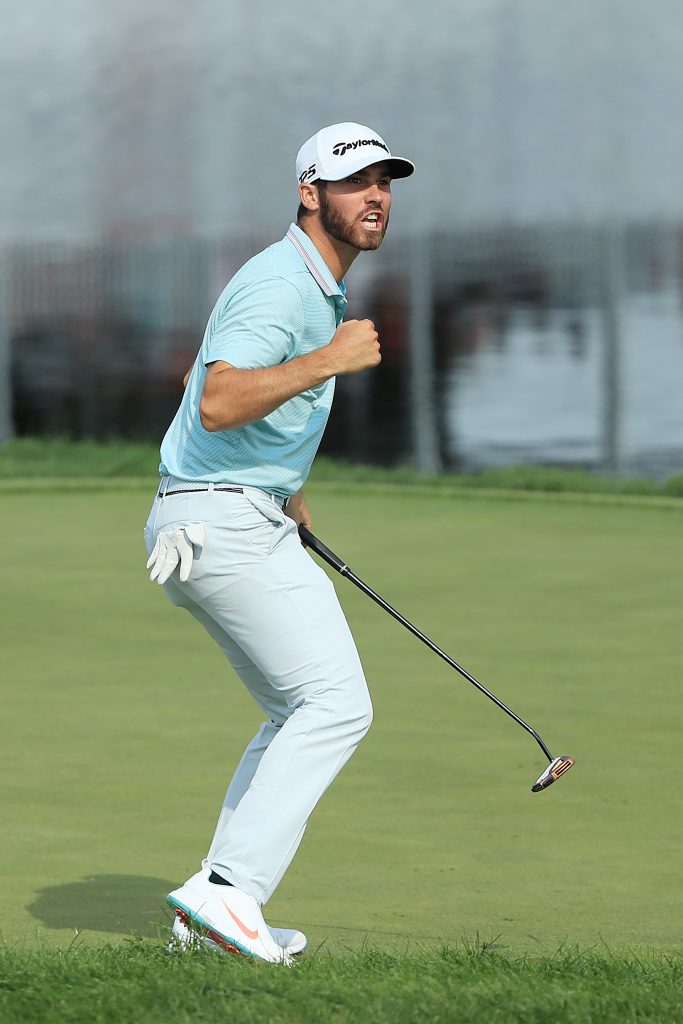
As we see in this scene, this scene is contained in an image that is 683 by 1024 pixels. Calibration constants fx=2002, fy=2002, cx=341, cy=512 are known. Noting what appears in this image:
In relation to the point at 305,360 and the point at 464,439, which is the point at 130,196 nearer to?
the point at 464,439

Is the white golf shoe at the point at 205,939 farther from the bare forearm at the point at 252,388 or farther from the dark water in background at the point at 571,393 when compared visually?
the dark water in background at the point at 571,393

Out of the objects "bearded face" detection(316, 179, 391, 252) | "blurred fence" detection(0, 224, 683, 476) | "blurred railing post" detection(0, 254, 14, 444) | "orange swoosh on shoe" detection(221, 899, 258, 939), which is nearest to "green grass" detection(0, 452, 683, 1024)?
"orange swoosh on shoe" detection(221, 899, 258, 939)

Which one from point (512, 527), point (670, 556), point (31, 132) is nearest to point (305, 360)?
point (670, 556)

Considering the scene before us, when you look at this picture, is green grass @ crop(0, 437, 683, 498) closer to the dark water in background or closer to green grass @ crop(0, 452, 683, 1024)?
the dark water in background

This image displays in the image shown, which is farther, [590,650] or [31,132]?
[31,132]

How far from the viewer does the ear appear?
392 cm

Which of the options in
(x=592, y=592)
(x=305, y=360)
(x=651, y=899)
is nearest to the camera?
(x=305, y=360)

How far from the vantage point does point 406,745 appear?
553 cm

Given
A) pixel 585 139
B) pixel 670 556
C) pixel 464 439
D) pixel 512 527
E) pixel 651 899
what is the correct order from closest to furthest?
pixel 651 899
pixel 670 556
pixel 512 527
pixel 464 439
pixel 585 139

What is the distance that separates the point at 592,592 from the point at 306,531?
3929 millimetres

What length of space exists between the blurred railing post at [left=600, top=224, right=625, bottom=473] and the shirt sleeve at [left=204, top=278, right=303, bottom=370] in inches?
404

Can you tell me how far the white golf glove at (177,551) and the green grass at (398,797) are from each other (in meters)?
0.68

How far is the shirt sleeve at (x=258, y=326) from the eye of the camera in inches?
145

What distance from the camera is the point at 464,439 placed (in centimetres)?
1395
